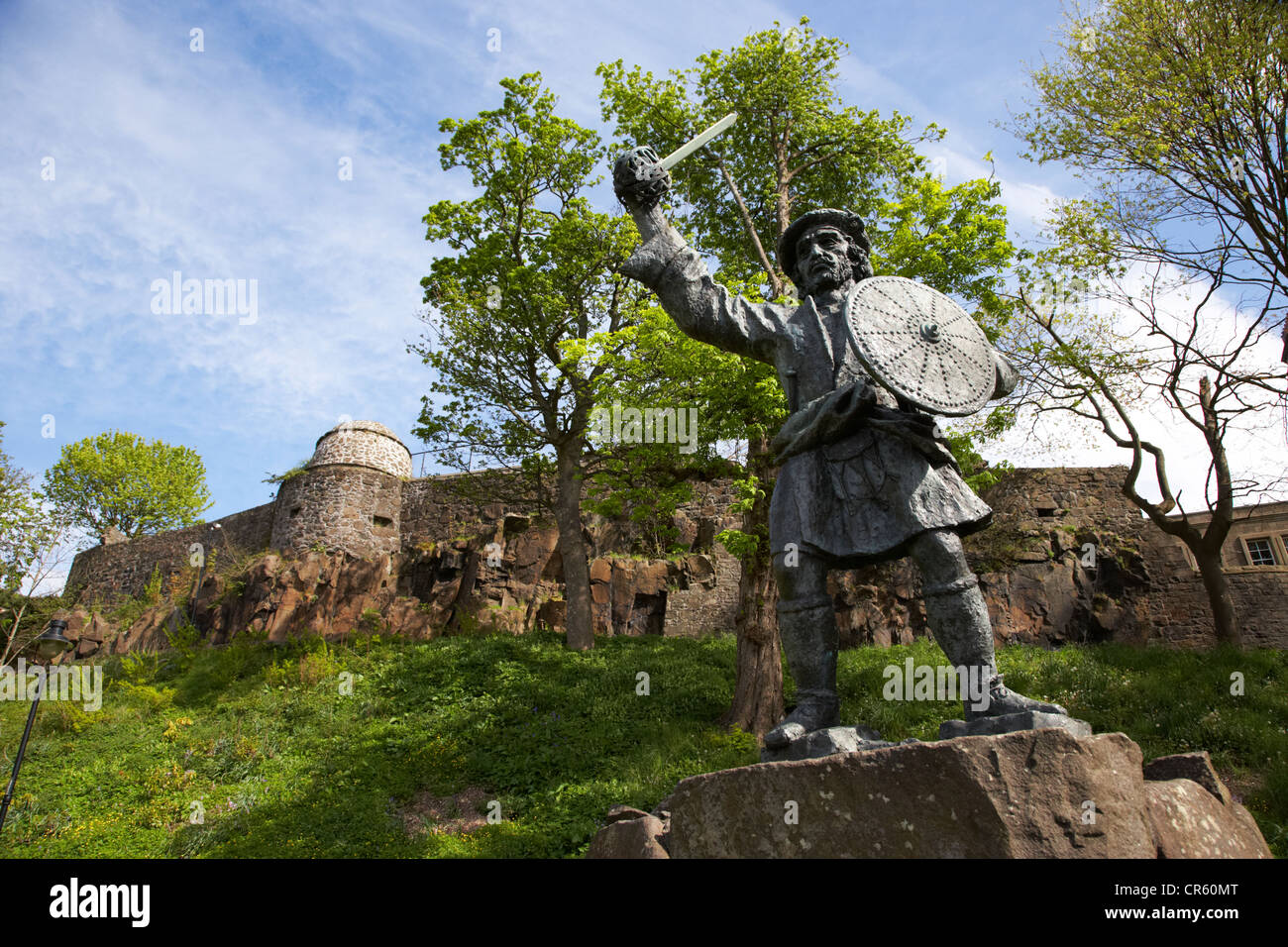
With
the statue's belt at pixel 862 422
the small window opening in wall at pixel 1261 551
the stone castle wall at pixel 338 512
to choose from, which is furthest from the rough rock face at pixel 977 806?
the stone castle wall at pixel 338 512

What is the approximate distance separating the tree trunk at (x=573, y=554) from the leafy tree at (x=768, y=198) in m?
3.94

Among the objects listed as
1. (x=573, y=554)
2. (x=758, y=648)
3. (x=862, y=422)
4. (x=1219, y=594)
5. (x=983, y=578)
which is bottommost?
(x=758, y=648)

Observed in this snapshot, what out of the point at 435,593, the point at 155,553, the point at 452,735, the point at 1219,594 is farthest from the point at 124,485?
the point at 1219,594

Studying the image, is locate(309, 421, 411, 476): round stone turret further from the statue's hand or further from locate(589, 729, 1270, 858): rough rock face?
locate(589, 729, 1270, 858): rough rock face

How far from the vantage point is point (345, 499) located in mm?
24438

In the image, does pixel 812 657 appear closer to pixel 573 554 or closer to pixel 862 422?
pixel 862 422

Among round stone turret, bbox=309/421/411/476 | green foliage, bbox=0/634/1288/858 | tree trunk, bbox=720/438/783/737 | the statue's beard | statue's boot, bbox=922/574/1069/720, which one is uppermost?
round stone turret, bbox=309/421/411/476

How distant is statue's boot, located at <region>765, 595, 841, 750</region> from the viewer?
11.2 feet

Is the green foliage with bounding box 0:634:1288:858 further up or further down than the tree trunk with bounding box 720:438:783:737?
further down

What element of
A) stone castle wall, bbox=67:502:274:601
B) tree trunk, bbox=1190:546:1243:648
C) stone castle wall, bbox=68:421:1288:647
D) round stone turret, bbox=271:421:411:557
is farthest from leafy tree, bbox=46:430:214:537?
tree trunk, bbox=1190:546:1243:648

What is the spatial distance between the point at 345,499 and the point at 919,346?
2346 cm

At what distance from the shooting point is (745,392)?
10539 mm

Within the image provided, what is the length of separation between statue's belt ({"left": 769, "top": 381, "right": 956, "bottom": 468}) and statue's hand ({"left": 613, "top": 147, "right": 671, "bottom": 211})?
1296mm
